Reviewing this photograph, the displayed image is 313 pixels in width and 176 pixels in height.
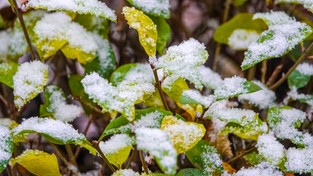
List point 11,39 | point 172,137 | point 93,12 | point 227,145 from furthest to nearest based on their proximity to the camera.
→ point 11,39 → point 227,145 → point 93,12 → point 172,137

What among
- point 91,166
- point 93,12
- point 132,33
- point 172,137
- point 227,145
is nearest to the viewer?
point 172,137

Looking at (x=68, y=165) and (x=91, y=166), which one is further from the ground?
(x=68, y=165)

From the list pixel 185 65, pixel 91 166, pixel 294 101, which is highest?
pixel 185 65

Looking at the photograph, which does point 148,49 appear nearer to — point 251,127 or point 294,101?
point 251,127

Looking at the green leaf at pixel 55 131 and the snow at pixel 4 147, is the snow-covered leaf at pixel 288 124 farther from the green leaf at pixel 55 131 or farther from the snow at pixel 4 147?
the snow at pixel 4 147

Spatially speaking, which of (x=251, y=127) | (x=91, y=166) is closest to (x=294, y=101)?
(x=251, y=127)

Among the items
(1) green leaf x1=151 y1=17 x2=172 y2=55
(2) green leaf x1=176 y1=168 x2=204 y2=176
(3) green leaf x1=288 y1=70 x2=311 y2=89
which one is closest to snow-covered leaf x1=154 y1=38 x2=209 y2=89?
(2) green leaf x1=176 y1=168 x2=204 y2=176

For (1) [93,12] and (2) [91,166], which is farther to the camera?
(2) [91,166]
